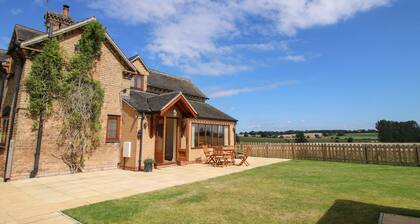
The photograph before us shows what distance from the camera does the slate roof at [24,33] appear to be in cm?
1174

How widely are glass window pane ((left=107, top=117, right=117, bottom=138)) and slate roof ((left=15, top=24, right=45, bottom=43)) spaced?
5.57 meters

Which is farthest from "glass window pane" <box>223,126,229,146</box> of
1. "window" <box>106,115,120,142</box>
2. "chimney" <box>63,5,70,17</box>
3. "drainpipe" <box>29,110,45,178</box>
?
"chimney" <box>63,5,70,17</box>

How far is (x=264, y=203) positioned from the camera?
6691 mm

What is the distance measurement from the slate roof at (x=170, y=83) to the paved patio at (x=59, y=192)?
10823 millimetres

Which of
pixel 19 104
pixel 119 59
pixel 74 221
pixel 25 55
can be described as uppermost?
pixel 119 59

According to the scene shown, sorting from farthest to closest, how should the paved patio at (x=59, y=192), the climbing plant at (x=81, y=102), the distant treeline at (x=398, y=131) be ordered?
the distant treeline at (x=398, y=131), the climbing plant at (x=81, y=102), the paved patio at (x=59, y=192)

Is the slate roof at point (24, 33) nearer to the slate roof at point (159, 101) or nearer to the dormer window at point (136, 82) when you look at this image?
the dormer window at point (136, 82)

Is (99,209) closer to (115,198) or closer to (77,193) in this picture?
(115,198)

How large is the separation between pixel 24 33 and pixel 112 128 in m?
6.56

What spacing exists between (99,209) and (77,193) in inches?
97.5

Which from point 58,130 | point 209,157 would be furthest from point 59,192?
point 209,157

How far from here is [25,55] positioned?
11180 mm

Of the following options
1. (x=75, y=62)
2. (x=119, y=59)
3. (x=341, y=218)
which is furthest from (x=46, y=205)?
(x=119, y=59)

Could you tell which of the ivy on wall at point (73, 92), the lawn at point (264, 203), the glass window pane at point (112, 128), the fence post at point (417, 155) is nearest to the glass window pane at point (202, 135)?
the glass window pane at point (112, 128)
